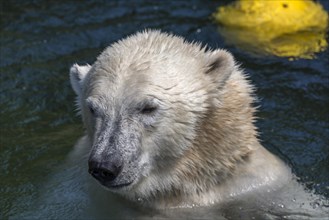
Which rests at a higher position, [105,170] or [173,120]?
[173,120]

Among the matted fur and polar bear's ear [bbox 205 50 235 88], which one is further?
polar bear's ear [bbox 205 50 235 88]

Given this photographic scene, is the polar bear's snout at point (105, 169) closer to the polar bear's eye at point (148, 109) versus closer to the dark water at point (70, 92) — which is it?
the polar bear's eye at point (148, 109)

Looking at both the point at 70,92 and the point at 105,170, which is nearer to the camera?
the point at 105,170

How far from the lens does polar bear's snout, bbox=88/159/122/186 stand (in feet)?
13.6

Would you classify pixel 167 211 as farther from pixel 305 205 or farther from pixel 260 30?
pixel 260 30

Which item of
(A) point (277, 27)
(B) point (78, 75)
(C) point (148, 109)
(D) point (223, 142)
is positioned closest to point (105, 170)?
(C) point (148, 109)

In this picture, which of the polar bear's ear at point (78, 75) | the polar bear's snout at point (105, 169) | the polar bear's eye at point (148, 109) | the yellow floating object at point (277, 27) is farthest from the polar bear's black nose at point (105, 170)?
the yellow floating object at point (277, 27)

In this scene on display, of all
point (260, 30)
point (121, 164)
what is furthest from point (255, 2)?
point (121, 164)

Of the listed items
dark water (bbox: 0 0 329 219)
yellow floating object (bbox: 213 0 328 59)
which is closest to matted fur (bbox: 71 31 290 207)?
dark water (bbox: 0 0 329 219)

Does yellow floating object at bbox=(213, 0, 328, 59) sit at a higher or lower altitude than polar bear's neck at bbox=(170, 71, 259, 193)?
lower

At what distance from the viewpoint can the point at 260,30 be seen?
24.1 ft

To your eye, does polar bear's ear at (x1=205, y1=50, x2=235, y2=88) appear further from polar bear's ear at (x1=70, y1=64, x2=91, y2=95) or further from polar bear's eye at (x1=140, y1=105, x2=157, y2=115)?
polar bear's ear at (x1=70, y1=64, x2=91, y2=95)

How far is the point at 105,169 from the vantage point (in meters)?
4.17

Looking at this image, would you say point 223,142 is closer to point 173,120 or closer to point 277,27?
point 173,120
